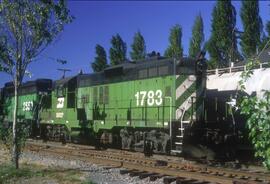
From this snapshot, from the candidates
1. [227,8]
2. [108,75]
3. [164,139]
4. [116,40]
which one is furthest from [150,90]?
[116,40]

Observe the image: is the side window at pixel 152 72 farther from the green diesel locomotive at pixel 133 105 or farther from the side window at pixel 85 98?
the side window at pixel 85 98

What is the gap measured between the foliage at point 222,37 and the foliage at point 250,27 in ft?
3.90

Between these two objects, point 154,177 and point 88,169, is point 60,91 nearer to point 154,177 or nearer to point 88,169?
point 88,169

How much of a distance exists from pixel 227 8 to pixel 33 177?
3595 centimetres

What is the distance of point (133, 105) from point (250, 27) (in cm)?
2625

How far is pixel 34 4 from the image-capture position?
1216 cm

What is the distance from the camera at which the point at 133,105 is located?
17.3 m

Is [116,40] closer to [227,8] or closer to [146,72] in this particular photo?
[227,8]

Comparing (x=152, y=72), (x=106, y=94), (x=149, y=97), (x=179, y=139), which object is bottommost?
(x=179, y=139)

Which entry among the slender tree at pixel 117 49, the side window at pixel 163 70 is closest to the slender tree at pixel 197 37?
the slender tree at pixel 117 49

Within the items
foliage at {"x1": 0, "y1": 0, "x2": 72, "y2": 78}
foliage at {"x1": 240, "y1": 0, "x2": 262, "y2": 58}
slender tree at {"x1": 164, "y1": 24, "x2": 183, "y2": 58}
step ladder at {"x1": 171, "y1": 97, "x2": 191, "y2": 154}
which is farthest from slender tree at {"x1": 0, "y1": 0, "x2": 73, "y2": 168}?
slender tree at {"x1": 164, "y1": 24, "x2": 183, "y2": 58}

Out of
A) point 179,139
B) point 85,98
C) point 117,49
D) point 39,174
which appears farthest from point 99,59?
point 39,174

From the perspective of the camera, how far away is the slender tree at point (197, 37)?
44.0m

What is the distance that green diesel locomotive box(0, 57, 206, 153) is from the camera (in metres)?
15.3
